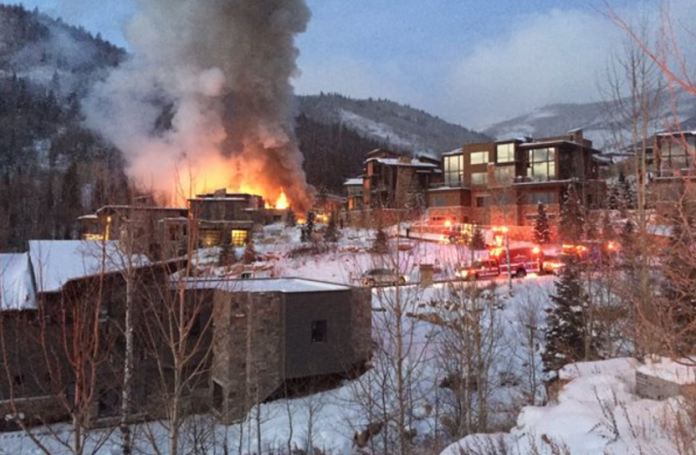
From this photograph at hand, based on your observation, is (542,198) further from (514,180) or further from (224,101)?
(224,101)

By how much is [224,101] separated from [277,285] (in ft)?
135

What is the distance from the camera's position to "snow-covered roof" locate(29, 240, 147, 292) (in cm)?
1633

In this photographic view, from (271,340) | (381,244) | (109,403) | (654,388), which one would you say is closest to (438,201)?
(381,244)

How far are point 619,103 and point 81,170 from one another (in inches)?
3111

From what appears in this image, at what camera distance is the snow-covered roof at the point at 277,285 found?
62.5 ft

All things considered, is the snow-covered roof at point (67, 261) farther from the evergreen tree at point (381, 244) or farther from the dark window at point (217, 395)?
the evergreen tree at point (381, 244)

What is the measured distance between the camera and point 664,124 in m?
3.81

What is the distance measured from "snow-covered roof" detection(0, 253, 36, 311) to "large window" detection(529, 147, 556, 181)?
3966 cm

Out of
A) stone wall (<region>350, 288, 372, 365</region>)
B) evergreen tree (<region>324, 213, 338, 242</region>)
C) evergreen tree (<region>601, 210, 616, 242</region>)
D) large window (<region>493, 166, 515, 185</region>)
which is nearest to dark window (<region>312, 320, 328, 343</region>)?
stone wall (<region>350, 288, 372, 365</region>)

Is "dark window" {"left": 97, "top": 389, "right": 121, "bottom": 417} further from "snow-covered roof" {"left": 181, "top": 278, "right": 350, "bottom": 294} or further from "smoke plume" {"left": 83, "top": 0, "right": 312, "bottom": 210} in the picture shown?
"smoke plume" {"left": 83, "top": 0, "right": 312, "bottom": 210}

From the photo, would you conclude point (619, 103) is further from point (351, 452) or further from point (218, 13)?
point (218, 13)

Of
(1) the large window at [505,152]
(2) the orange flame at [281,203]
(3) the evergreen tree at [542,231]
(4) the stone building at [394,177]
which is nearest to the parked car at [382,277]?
(3) the evergreen tree at [542,231]

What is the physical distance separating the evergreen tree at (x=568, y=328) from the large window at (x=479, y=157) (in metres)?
30.2

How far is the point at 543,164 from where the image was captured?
4481cm
